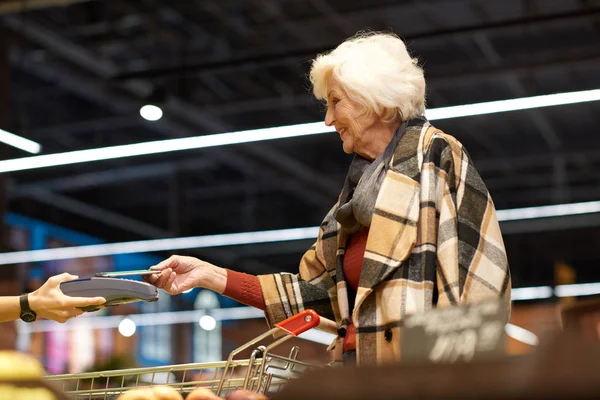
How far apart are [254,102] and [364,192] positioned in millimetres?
10680

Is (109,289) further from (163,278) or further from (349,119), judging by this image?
(349,119)

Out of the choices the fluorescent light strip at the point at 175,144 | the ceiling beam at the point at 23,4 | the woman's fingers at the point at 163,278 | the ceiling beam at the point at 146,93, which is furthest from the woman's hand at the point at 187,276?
the ceiling beam at the point at 146,93

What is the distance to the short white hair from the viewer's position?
2414 millimetres

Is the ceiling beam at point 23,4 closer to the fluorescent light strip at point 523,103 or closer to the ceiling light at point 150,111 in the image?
the ceiling light at point 150,111

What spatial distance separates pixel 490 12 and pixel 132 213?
10114mm

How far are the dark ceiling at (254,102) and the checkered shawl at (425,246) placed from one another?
6010 mm

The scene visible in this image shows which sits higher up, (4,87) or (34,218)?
(34,218)

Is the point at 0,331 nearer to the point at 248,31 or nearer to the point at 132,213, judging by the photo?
the point at 248,31

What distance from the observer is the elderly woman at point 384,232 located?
214cm

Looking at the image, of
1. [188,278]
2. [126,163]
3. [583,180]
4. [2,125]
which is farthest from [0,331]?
[583,180]

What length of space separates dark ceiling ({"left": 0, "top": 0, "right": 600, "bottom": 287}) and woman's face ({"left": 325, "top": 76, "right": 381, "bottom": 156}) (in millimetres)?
5767

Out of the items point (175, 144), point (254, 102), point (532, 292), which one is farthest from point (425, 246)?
point (532, 292)

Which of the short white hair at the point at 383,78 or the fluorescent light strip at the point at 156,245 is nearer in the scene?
the short white hair at the point at 383,78

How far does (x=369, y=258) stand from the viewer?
7.17ft
